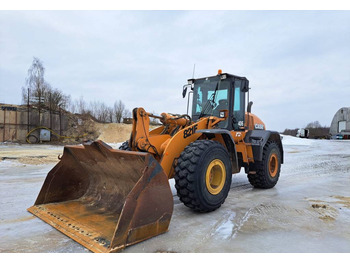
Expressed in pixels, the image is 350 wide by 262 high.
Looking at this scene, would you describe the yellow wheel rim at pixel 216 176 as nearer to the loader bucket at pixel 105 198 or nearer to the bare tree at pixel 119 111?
the loader bucket at pixel 105 198

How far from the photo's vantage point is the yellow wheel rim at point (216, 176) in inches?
168

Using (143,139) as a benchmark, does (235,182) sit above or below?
below

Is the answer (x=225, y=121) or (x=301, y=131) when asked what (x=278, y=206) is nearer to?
(x=225, y=121)

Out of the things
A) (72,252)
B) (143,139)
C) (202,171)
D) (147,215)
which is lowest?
(72,252)

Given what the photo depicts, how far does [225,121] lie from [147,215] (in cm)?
290

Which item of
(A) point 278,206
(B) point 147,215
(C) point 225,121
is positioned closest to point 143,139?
(B) point 147,215

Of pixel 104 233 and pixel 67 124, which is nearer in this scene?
pixel 104 233

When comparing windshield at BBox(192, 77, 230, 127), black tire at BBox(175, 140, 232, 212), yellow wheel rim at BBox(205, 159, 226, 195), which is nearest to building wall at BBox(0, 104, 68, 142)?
windshield at BBox(192, 77, 230, 127)

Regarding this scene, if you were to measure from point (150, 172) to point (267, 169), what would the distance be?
3.70 metres

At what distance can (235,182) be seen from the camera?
698cm

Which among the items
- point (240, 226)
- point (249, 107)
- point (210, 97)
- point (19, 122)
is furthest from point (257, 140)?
point (19, 122)

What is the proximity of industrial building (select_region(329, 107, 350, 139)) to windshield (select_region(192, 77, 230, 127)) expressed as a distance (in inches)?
1289

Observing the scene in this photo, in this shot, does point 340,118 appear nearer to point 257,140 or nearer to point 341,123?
point 341,123

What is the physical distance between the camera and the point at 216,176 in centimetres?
448
